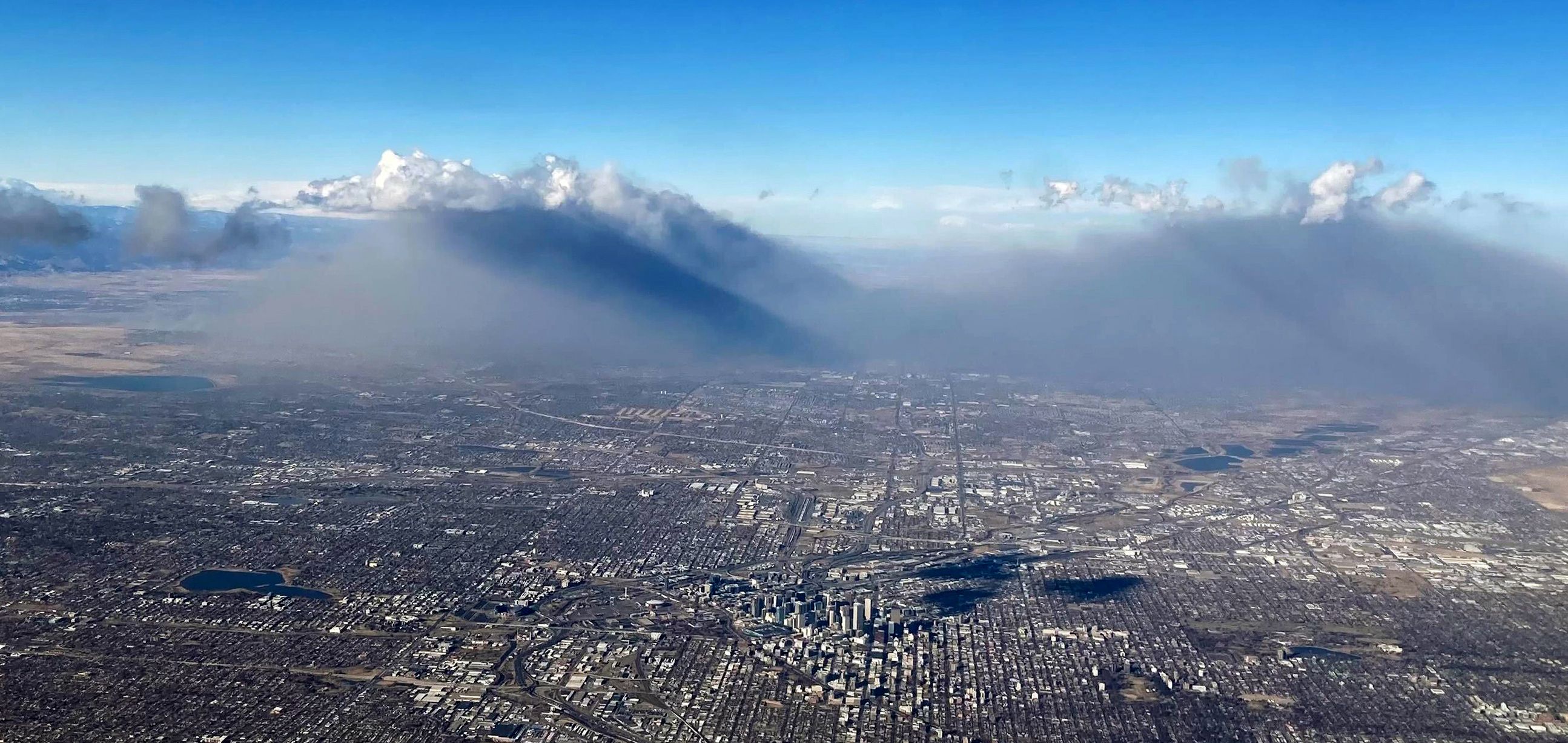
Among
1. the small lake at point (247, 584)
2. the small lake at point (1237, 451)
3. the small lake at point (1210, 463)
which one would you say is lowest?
the small lake at point (1237, 451)

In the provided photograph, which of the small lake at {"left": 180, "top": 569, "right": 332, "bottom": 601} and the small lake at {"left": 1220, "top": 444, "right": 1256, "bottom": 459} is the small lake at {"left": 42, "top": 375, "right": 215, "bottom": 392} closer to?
the small lake at {"left": 180, "top": 569, "right": 332, "bottom": 601}

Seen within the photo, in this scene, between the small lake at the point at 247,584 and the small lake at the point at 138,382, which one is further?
the small lake at the point at 138,382

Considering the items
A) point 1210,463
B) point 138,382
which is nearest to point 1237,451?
point 1210,463

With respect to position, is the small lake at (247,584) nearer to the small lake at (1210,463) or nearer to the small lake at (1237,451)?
the small lake at (1210,463)

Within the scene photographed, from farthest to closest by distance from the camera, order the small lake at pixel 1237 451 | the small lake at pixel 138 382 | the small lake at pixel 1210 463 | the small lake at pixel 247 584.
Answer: the small lake at pixel 138 382
the small lake at pixel 1237 451
the small lake at pixel 1210 463
the small lake at pixel 247 584

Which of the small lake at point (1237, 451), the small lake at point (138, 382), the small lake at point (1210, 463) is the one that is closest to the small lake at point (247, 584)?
the small lake at point (138, 382)

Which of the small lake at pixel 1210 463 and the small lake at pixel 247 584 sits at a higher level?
the small lake at pixel 247 584

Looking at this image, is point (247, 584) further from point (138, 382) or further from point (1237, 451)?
point (1237, 451)
